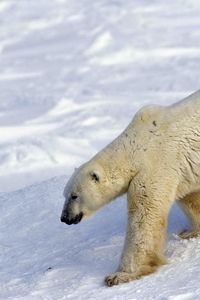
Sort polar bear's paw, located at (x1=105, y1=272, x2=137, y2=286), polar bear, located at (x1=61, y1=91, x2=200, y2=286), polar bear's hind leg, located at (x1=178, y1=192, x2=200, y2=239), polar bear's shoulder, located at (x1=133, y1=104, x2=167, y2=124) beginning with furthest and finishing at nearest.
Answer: polar bear's hind leg, located at (x1=178, y1=192, x2=200, y2=239) → polar bear's shoulder, located at (x1=133, y1=104, x2=167, y2=124) → polar bear, located at (x1=61, y1=91, x2=200, y2=286) → polar bear's paw, located at (x1=105, y1=272, x2=137, y2=286)

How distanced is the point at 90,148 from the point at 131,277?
5.55m

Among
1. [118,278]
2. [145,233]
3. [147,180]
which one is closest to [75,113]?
[147,180]

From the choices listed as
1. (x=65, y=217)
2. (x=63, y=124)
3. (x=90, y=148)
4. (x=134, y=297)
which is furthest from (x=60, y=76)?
(x=134, y=297)

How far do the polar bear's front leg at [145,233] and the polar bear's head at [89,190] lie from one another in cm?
22

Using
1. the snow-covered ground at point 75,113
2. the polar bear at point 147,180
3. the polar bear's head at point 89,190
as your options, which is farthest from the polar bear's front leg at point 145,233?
the polar bear's head at point 89,190

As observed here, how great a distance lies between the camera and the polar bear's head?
533 centimetres

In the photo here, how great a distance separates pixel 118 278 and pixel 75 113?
294 inches

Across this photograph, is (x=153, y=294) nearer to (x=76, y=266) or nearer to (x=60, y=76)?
(x=76, y=266)

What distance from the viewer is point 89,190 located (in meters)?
5.39

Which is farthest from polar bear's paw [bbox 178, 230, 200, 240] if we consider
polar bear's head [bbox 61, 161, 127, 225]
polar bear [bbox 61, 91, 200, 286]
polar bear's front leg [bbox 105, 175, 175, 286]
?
polar bear's head [bbox 61, 161, 127, 225]

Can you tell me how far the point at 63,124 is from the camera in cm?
1177

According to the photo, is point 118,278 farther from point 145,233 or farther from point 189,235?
point 189,235

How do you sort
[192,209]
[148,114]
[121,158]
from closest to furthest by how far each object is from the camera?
[121,158]
[148,114]
[192,209]

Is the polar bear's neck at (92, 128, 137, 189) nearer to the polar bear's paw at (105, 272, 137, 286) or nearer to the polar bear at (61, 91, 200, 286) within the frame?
the polar bear at (61, 91, 200, 286)
